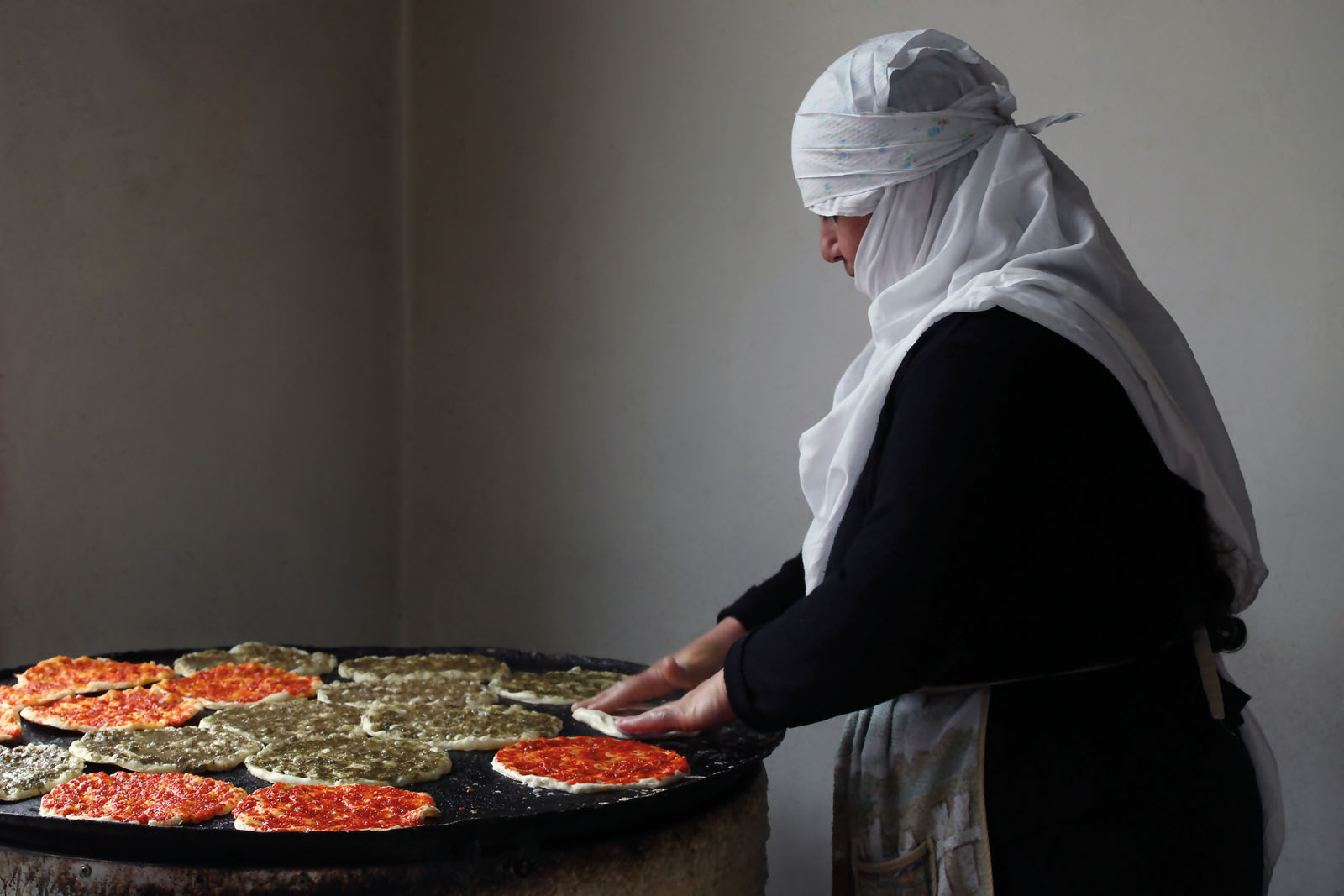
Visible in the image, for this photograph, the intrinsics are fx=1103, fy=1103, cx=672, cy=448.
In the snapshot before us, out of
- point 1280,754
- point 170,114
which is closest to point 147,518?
point 170,114

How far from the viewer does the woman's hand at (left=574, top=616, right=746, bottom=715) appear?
6.65ft

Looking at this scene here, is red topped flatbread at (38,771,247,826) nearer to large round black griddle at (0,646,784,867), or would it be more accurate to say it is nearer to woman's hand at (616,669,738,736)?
large round black griddle at (0,646,784,867)

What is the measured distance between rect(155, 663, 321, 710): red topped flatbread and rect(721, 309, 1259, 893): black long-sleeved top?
1.13 metres

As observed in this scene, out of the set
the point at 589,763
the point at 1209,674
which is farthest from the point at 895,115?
the point at 589,763

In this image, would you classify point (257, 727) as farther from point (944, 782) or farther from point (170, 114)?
point (170, 114)

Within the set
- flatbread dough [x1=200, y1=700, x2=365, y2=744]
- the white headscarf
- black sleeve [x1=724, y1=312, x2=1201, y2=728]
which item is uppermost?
the white headscarf

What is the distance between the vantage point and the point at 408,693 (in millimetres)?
2189

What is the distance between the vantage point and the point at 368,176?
3.85m

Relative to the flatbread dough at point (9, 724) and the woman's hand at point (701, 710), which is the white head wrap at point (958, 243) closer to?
the woman's hand at point (701, 710)

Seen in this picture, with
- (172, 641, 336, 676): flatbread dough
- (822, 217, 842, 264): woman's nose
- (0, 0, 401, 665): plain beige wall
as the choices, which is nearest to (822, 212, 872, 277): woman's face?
(822, 217, 842, 264): woman's nose

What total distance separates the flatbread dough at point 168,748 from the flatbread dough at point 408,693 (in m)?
0.28

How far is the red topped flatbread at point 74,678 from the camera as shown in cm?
204

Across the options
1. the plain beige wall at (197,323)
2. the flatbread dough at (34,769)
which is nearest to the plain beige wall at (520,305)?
the plain beige wall at (197,323)

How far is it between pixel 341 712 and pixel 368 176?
2349 mm
